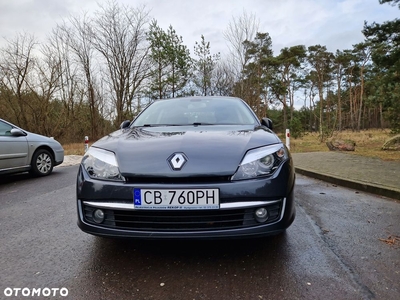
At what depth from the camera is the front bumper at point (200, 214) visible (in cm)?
174

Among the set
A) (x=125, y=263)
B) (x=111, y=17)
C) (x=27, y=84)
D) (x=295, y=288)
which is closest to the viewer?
(x=295, y=288)

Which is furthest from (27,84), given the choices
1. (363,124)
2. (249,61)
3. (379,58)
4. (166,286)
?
(363,124)

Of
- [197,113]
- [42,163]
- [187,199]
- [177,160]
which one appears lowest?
[42,163]

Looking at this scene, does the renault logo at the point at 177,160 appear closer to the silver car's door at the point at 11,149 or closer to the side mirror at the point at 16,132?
the silver car's door at the point at 11,149

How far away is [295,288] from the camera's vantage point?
5.41 ft

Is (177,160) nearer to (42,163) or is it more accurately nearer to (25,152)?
(25,152)

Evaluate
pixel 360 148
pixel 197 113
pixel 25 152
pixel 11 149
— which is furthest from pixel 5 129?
pixel 360 148

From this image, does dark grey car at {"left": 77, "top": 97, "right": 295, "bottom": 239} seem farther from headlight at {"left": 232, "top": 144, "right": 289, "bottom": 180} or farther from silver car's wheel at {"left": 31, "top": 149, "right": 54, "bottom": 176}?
silver car's wheel at {"left": 31, "top": 149, "right": 54, "bottom": 176}

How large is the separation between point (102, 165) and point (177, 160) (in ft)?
1.80

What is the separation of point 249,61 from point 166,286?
18.2 meters

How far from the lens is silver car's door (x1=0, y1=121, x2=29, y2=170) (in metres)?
5.22

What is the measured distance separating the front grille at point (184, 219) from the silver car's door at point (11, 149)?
4.61 meters

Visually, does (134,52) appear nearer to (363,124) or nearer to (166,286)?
(166,286)

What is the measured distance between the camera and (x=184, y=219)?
1.76 m
